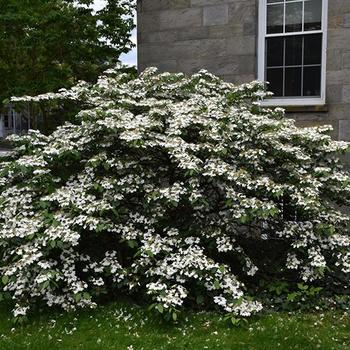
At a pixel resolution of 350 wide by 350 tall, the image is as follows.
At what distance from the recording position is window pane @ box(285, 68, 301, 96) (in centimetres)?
832

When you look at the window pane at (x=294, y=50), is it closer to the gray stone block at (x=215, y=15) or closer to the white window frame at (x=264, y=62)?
the white window frame at (x=264, y=62)

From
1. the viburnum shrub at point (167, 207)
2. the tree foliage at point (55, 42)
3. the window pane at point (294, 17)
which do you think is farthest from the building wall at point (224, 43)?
the tree foliage at point (55, 42)

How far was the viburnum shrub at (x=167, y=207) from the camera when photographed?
500 centimetres

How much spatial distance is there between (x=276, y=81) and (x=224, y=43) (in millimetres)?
1125

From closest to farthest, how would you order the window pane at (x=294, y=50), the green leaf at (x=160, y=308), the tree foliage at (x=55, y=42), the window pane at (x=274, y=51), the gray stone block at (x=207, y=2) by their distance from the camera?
1. the green leaf at (x=160, y=308)
2. the window pane at (x=294, y=50)
3. the window pane at (x=274, y=51)
4. the gray stone block at (x=207, y=2)
5. the tree foliage at (x=55, y=42)

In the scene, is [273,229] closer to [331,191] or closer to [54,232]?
[331,191]

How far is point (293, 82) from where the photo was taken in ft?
27.5

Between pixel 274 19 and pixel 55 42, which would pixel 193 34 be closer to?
pixel 274 19

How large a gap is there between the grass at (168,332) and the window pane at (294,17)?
5.04 metres

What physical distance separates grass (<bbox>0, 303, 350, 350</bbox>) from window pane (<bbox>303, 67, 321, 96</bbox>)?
4250 mm

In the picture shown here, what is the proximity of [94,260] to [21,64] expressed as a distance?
35.4ft

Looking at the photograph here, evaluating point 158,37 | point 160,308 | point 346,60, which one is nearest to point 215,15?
point 158,37

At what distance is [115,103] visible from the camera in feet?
20.2

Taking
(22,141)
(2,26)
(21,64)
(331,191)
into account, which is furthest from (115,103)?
(21,64)
